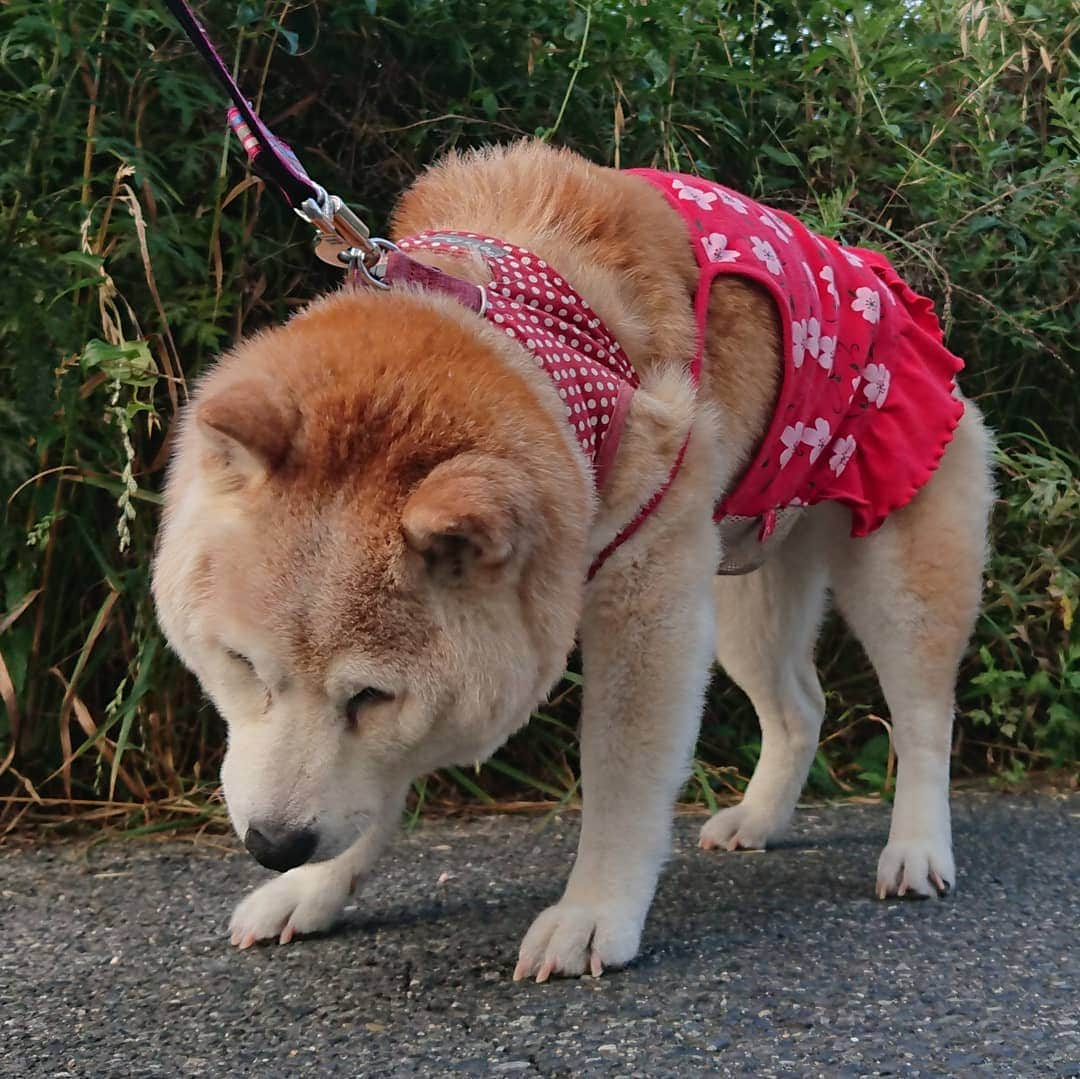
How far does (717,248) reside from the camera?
2658mm

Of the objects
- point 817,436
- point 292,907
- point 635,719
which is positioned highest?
point 817,436

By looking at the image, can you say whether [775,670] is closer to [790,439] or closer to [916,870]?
[916,870]

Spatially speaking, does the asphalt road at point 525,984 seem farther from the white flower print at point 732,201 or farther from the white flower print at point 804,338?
the white flower print at point 732,201

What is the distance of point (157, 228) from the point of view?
10.9ft

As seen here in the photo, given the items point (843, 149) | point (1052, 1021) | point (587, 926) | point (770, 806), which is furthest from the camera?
point (843, 149)

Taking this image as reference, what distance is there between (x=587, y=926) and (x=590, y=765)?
0.28m

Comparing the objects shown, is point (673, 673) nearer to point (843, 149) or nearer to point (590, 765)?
point (590, 765)

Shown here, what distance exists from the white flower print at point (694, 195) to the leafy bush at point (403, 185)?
0.98 meters

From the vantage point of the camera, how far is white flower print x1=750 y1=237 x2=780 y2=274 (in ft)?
8.83

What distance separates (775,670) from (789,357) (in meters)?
0.94

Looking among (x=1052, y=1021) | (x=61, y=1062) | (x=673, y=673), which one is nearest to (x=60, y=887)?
(x=61, y=1062)

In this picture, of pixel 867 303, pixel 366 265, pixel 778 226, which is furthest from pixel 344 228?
pixel 867 303

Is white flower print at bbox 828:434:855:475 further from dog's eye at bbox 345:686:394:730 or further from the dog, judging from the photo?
dog's eye at bbox 345:686:394:730

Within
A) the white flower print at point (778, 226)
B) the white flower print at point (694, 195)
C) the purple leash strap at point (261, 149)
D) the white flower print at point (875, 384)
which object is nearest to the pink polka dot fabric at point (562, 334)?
the purple leash strap at point (261, 149)
